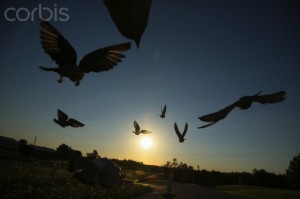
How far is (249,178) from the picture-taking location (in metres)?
82.8

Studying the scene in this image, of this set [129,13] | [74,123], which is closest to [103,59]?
[129,13]

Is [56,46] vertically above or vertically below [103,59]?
above

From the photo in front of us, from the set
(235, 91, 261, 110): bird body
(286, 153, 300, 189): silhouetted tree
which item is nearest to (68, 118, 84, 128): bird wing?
(235, 91, 261, 110): bird body

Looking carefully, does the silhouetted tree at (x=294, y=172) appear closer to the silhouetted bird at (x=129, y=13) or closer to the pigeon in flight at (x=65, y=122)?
the pigeon in flight at (x=65, y=122)

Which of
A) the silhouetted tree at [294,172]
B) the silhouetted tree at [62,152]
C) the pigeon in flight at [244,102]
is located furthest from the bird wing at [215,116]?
the silhouetted tree at [294,172]

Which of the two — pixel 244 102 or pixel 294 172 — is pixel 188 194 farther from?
pixel 294 172

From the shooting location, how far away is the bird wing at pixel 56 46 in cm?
219

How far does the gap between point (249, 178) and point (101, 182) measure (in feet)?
275

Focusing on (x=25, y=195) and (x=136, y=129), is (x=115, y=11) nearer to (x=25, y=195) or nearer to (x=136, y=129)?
(x=136, y=129)

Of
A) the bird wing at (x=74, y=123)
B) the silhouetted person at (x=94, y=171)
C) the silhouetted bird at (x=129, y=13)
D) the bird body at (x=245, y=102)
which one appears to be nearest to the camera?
the silhouetted bird at (x=129, y=13)

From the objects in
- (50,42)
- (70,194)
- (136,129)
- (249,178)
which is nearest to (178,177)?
(249,178)

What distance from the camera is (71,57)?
7.16 feet

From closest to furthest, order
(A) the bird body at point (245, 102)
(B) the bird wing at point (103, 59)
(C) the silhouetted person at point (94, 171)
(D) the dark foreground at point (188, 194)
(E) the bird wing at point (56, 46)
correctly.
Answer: (A) the bird body at point (245, 102) → (B) the bird wing at point (103, 59) → (E) the bird wing at point (56, 46) → (C) the silhouetted person at point (94, 171) → (D) the dark foreground at point (188, 194)

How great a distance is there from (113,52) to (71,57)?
38 cm
